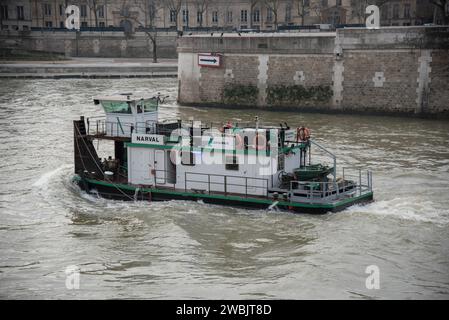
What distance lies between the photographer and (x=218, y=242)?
67.7 feet

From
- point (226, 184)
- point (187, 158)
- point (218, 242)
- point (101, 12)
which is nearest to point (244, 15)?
point (101, 12)

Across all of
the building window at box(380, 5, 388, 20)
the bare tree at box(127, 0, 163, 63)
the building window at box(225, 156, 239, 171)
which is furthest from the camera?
the bare tree at box(127, 0, 163, 63)

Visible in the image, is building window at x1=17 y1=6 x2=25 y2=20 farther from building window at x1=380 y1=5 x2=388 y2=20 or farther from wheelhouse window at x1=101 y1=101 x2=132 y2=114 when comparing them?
wheelhouse window at x1=101 y1=101 x2=132 y2=114

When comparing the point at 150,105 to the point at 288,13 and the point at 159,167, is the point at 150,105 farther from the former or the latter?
the point at 288,13

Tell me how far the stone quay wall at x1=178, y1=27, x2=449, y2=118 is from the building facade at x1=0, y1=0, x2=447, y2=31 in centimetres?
3392

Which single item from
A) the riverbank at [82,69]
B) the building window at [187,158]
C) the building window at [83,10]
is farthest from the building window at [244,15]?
the building window at [187,158]

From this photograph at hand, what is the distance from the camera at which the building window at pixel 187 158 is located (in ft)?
79.6

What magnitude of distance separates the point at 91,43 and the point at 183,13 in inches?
576

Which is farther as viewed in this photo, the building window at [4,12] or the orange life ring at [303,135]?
the building window at [4,12]

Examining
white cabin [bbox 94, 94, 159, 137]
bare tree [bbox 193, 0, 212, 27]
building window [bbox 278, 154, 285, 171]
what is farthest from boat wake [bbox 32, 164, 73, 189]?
bare tree [bbox 193, 0, 212, 27]

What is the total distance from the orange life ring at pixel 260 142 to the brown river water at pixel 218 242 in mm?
2041

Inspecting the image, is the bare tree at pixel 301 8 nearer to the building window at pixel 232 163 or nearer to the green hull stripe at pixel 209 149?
the green hull stripe at pixel 209 149

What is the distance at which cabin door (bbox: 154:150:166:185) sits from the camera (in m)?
24.9
